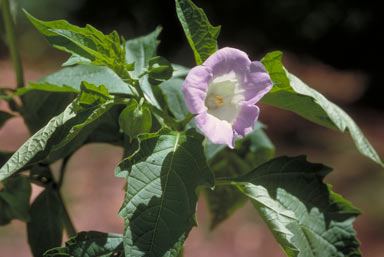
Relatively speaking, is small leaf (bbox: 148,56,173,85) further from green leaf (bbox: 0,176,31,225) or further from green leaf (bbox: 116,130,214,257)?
green leaf (bbox: 0,176,31,225)

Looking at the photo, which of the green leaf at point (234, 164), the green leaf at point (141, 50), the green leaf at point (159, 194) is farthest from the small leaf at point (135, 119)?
the green leaf at point (234, 164)

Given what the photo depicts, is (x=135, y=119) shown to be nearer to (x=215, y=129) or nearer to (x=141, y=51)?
(x=215, y=129)

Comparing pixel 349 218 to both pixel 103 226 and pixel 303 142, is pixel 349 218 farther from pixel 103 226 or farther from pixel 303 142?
pixel 303 142

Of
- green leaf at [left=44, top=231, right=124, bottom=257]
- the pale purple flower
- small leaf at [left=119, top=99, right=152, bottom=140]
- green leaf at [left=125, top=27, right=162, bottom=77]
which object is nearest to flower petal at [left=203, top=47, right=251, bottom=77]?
the pale purple flower

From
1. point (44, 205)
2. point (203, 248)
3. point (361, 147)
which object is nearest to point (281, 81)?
point (361, 147)

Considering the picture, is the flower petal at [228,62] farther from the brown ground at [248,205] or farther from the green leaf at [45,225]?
the brown ground at [248,205]

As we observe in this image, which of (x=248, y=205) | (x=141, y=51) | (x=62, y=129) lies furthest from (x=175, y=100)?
(x=248, y=205)
